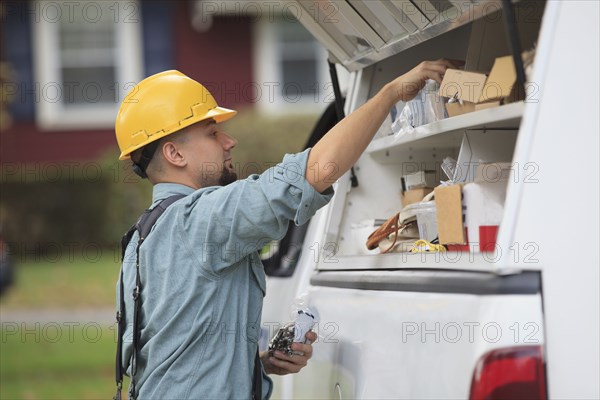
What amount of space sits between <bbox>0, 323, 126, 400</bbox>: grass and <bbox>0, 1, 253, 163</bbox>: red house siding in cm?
849

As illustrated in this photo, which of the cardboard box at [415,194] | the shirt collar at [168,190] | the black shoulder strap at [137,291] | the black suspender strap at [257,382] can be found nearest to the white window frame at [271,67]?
the cardboard box at [415,194]

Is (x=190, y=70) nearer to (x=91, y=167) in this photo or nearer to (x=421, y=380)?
(x=91, y=167)

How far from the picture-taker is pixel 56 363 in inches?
415

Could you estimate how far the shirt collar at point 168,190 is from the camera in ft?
10.7

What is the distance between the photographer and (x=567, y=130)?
7.71 ft

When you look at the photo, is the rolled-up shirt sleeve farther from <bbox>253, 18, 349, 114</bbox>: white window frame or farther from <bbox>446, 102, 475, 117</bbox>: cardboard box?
<bbox>253, 18, 349, 114</bbox>: white window frame

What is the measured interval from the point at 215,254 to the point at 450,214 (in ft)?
2.23

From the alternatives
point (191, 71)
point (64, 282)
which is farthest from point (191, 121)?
point (191, 71)

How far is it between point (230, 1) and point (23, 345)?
10119 mm

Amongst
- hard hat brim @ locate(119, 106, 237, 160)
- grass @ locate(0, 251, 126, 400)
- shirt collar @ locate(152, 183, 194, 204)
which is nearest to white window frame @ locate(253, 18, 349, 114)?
grass @ locate(0, 251, 126, 400)

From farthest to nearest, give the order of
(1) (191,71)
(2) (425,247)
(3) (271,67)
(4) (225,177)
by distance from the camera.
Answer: (3) (271,67)
(1) (191,71)
(4) (225,177)
(2) (425,247)

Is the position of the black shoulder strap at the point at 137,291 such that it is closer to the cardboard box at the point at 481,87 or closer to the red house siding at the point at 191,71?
the cardboard box at the point at 481,87

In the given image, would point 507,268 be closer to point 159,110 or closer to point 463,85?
point 463,85

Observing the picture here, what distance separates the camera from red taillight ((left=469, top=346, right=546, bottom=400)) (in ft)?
7.37
